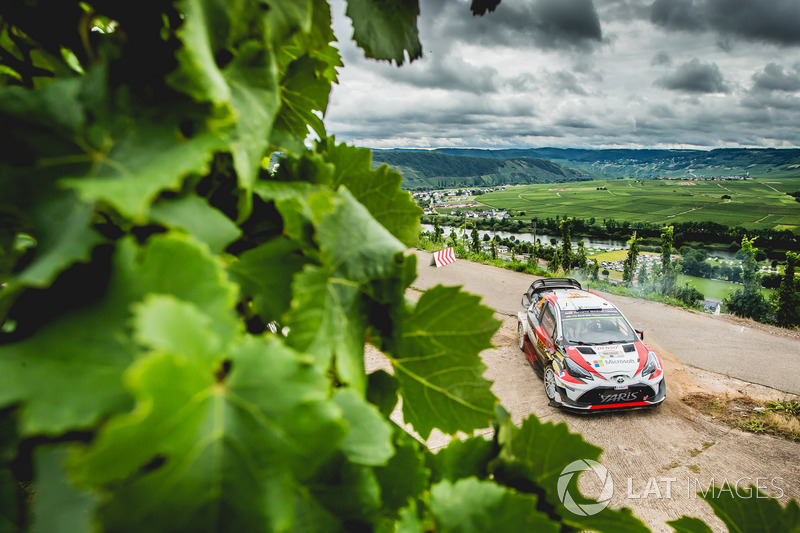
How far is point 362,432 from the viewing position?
57cm

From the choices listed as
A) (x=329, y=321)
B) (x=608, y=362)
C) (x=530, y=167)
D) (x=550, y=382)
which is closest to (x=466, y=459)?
(x=329, y=321)

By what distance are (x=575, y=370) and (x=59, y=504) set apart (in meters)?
8.65

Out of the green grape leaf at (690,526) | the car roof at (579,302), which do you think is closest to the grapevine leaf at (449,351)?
the green grape leaf at (690,526)

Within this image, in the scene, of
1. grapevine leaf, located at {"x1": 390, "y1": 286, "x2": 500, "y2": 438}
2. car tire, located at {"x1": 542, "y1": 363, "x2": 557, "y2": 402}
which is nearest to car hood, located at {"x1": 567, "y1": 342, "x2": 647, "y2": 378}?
car tire, located at {"x1": 542, "y1": 363, "x2": 557, "y2": 402}

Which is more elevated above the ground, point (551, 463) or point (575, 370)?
point (551, 463)

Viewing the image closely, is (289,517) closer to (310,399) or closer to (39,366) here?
(310,399)

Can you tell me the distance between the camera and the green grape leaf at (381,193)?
2.72 ft

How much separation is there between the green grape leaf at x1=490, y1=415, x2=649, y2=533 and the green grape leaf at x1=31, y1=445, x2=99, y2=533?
24.1 inches

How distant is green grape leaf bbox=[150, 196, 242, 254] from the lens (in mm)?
464

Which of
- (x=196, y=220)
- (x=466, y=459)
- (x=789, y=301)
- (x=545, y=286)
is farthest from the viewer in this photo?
(x=789, y=301)

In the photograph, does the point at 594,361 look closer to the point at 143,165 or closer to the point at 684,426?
the point at 684,426

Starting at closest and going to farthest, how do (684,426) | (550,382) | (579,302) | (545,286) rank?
(684,426) → (550,382) → (579,302) → (545,286)

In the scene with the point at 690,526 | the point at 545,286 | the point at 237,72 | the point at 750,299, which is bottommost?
the point at 750,299

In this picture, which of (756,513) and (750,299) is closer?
(756,513)
